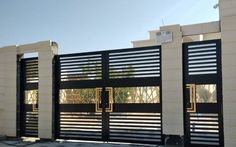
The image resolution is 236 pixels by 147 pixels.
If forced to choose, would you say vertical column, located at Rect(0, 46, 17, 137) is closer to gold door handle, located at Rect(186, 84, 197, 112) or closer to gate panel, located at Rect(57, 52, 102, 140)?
gate panel, located at Rect(57, 52, 102, 140)

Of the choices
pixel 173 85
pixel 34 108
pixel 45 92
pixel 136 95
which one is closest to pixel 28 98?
pixel 34 108

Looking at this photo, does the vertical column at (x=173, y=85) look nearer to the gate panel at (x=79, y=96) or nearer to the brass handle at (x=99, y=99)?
the brass handle at (x=99, y=99)

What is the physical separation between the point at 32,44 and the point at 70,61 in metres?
1.45

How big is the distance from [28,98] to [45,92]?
2.91 feet

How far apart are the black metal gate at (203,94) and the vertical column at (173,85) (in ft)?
0.51

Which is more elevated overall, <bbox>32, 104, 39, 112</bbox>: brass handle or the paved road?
<bbox>32, 104, 39, 112</bbox>: brass handle

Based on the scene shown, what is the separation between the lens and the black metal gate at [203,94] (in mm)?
6859

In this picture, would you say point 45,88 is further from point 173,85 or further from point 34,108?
point 173,85

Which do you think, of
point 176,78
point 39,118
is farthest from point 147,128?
point 39,118

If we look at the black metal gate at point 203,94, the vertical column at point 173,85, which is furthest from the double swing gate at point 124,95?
the vertical column at point 173,85

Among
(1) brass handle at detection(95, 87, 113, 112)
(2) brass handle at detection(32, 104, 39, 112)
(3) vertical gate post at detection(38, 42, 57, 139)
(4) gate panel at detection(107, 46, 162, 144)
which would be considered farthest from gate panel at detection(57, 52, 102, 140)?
(2) brass handle at detection(32, 104, 39, 112)

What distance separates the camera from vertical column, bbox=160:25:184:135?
7180mm

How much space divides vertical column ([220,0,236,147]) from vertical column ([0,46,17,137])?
6.38 meters

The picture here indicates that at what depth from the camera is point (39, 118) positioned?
9.02m
